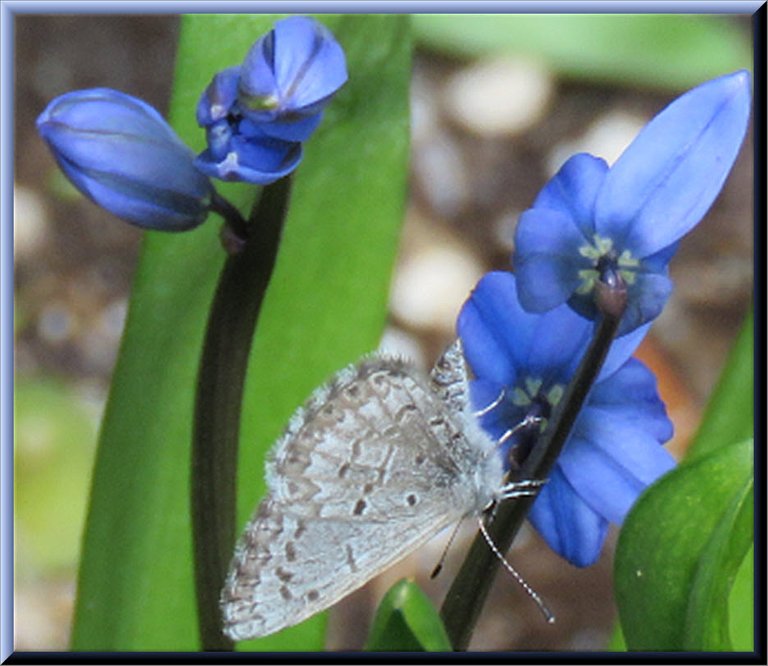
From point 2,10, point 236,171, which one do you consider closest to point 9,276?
point 2,10

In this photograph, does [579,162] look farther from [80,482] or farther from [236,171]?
[80,482]

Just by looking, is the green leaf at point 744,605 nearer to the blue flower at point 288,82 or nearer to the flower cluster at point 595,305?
the flower cluster at point 595,305

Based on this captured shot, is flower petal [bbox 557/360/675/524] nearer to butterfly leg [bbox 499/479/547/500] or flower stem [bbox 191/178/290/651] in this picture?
butterfly leg [bbox 499/479/547/500]

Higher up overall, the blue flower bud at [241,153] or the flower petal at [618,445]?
the blue flower bud at [241,153]

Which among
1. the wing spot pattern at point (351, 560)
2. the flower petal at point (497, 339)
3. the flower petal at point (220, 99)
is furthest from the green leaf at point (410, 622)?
the flower petal at point (220, 99)

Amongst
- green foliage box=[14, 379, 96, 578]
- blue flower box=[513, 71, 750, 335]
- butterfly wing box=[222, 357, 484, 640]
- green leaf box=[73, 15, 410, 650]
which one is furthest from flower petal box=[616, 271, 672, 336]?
green foliage box=[14, 379, 96, 578]

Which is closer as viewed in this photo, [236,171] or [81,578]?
[236,171]
